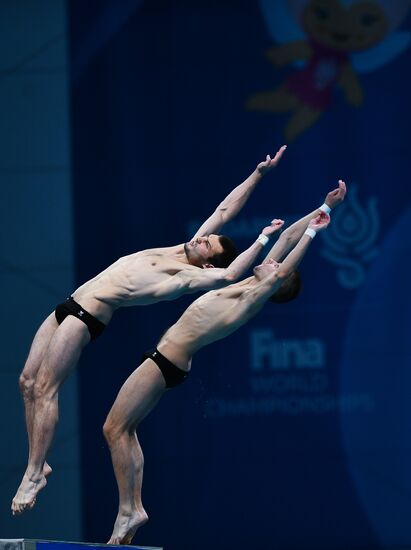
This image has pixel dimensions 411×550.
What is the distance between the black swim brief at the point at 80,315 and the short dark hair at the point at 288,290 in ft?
4.57

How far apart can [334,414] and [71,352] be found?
4957 millimetres

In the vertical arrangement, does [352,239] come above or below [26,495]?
above

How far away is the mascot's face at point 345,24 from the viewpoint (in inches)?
605

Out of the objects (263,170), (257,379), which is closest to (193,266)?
(263,170)

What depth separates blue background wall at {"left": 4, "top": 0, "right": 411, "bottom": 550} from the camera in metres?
15.4

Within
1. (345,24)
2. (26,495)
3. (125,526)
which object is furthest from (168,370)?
(345,24)

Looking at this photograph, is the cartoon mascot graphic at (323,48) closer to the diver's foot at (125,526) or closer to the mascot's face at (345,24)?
the mascot's face at (345,24)

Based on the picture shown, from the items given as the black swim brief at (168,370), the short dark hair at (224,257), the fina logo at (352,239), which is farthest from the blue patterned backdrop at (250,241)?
the black swim brief at (168,370)

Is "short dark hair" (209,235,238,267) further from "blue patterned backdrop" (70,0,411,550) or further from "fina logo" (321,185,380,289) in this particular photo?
"fina logo" (321,185,380,289)

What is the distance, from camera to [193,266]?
1118 cm

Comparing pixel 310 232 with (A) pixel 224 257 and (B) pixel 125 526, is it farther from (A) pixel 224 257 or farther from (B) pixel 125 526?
(B) pixel 125 526

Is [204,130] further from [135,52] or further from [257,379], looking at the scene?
[257,379]

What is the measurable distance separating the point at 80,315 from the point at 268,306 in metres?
4.45

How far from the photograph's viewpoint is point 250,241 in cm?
1534
